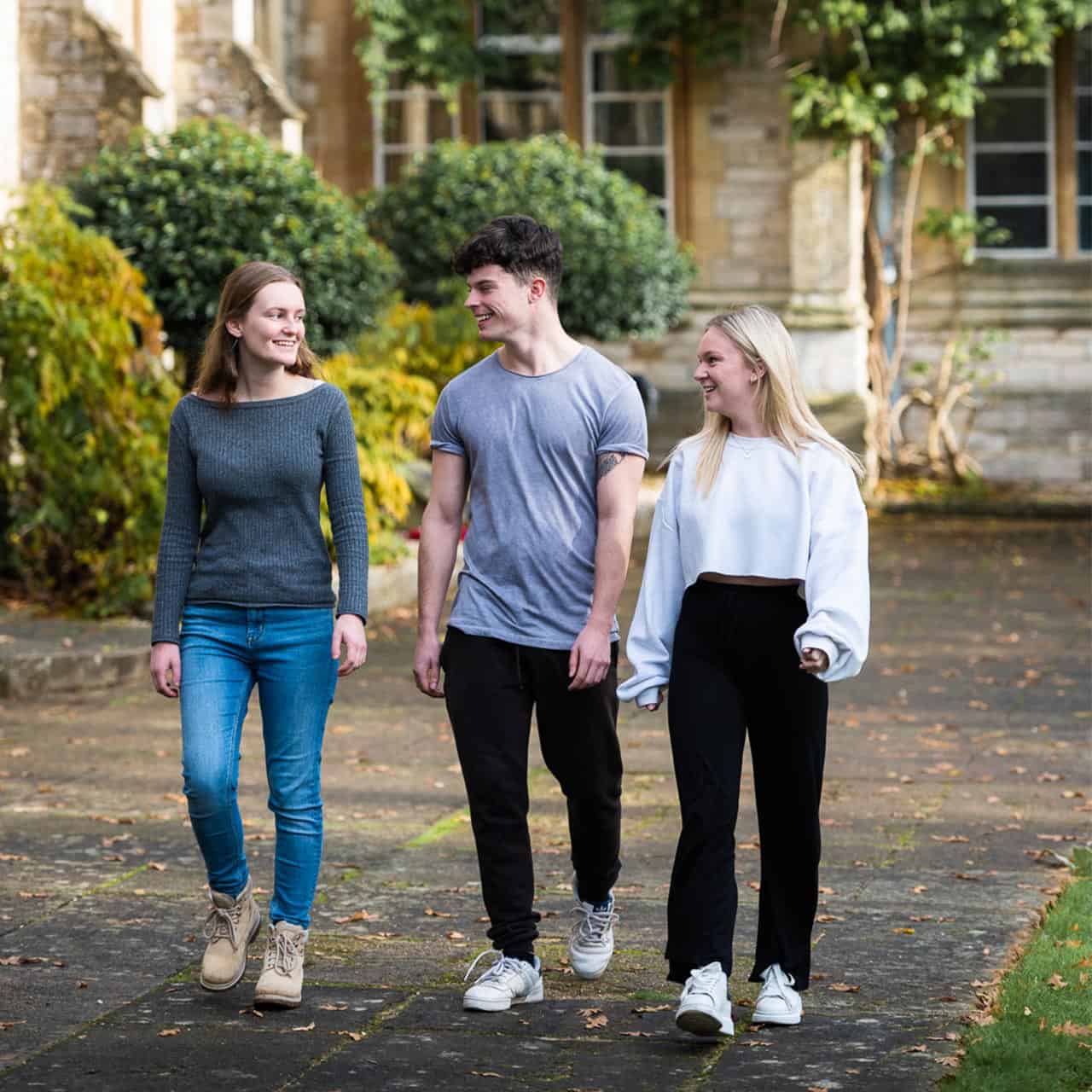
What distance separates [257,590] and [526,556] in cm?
63

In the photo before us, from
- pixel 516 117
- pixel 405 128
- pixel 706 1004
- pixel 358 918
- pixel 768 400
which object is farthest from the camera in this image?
pixel 405 128

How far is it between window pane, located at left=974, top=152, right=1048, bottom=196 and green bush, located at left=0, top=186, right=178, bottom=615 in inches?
498

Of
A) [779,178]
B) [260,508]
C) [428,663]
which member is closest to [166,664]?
[260,508]

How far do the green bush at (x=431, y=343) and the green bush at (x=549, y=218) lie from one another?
2.21ft

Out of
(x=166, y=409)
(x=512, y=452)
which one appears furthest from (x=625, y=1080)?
(x=166, y=409)

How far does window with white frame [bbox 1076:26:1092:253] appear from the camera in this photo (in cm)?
2198

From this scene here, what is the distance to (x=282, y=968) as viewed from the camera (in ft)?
16.0

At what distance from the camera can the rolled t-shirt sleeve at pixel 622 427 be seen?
4934 millimetres

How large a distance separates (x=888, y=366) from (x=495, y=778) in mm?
17026

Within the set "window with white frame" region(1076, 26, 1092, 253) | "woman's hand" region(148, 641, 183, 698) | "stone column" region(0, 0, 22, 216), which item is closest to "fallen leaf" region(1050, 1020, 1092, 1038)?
"woman's hand" region(148, 641, 183, 698)

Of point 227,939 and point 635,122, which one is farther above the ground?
point 635,122

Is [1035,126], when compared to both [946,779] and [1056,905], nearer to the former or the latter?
[946,779]

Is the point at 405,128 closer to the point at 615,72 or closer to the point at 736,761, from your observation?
the point at 615,72

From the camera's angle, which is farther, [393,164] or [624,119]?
[393,164]
